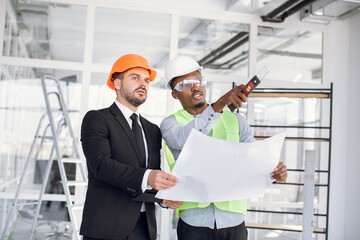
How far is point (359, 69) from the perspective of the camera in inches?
199

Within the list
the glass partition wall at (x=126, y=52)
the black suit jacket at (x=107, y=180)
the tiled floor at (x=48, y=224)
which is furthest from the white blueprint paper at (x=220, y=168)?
the tiled floor at (x=48, y=224)

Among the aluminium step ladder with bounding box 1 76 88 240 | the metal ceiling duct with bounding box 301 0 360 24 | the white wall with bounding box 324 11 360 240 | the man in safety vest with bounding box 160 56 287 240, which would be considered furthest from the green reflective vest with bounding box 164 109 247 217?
the white wall with bounding box 324 11 360 240

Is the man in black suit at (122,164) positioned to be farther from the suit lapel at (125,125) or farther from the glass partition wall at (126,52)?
the glass partition wall at (126,52)

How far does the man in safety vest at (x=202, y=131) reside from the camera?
1.54 m

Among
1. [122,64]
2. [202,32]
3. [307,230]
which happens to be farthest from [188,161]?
[202,32]

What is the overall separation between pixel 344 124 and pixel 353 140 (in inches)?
9.0

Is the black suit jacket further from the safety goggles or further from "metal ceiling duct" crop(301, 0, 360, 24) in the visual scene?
"metal ceiling duct" crop(301, 0, 360, 24)

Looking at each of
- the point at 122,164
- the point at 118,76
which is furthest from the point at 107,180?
the point at 118,76

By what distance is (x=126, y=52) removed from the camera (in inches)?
192

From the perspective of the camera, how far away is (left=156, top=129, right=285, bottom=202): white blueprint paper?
1362 millimetres

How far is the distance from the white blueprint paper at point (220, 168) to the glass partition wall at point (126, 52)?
3298 mm

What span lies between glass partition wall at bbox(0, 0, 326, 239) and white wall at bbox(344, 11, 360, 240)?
342 mm

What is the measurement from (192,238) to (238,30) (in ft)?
12.8

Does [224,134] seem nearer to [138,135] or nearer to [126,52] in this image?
[138,135]
